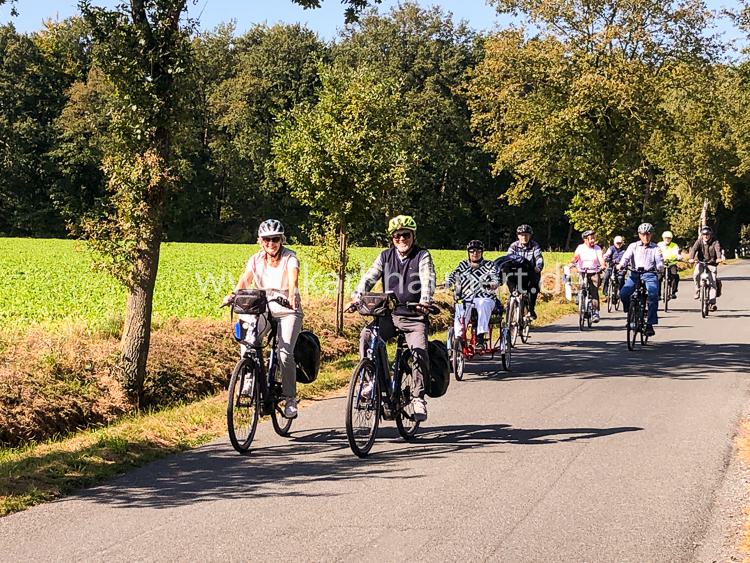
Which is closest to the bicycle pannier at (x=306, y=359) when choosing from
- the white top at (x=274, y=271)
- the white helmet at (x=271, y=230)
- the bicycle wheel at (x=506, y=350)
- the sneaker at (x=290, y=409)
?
the sneaker at (x=290, y=409)

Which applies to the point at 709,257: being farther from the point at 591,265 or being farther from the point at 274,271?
the point at 274,271

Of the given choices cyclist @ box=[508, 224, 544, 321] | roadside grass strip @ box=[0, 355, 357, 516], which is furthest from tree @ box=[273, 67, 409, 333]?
roadside grass strip @ box=[0, 355, 357, 516]

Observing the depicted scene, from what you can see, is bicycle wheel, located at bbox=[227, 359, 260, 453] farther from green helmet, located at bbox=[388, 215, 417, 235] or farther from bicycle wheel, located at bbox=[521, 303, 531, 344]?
bicycle wheel, located at bbox=[521, 303, 531, 344]

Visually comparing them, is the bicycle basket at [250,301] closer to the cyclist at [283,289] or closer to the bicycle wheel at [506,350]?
the cyclist at [283,289]

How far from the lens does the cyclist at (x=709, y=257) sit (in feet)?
76.6

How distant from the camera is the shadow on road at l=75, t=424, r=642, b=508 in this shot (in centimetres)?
704

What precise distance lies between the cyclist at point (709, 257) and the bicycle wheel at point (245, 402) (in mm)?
16923

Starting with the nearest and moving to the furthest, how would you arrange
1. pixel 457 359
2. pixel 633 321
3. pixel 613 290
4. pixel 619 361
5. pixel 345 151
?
pixel 457 359, pixel 619 361, pixel 345 151, pixel 633 321, pixel 613 290

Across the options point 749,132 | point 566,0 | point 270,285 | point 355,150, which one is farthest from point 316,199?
point 749,132

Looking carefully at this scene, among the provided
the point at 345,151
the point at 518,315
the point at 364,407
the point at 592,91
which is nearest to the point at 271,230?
the point at 364,407

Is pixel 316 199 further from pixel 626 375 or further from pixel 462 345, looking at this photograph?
pixel 626 375

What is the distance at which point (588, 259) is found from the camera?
68.1ft

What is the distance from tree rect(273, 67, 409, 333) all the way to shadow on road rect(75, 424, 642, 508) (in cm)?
772

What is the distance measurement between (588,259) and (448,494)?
1454 centimetres
